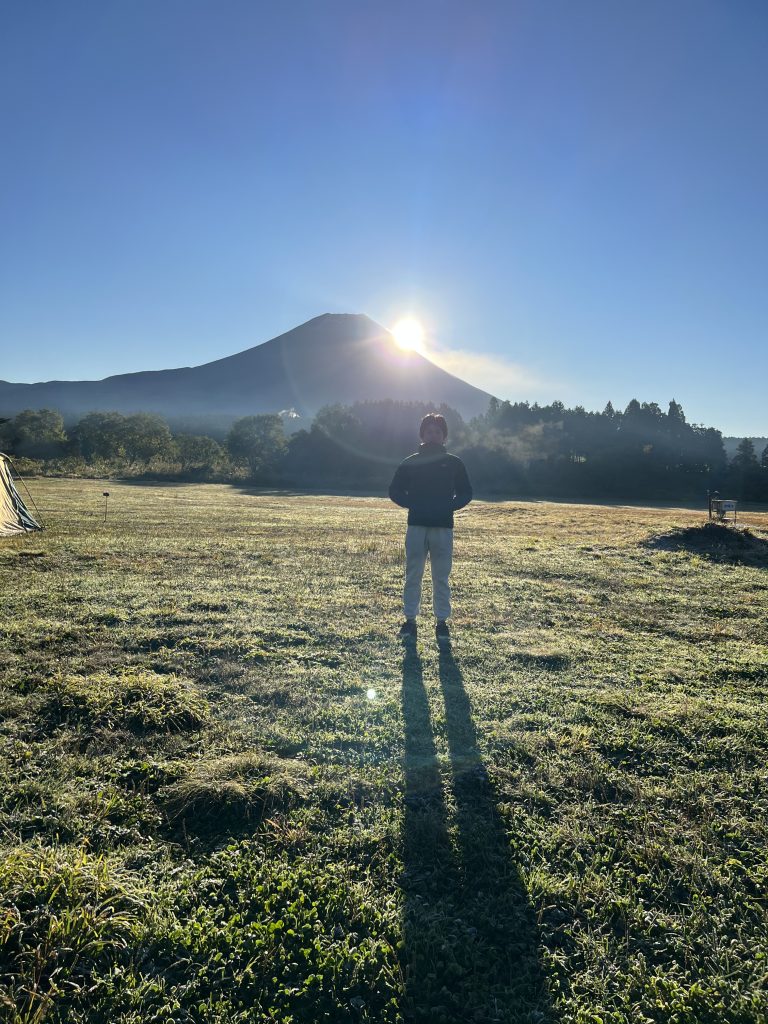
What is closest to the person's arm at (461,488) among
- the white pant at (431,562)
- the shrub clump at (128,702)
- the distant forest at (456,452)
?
the white pant at (431,562)

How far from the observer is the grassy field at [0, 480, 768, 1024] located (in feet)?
6.65

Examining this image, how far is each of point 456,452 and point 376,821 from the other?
5442 cm

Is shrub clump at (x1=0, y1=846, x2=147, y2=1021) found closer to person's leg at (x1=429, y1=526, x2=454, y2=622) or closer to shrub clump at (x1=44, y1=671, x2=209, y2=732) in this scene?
shrub clump at (x1=44, y1=671, x2=209, y2=732)

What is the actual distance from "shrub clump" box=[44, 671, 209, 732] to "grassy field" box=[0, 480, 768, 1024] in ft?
0.09

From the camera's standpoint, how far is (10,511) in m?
13.8

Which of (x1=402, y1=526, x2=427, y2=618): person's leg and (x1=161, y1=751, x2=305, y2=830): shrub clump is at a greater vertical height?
(x1=402, y1=526, x2=427, y2=618): person's leg

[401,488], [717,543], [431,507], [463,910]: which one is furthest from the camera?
[717,543]

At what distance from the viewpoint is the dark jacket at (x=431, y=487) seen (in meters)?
6.22

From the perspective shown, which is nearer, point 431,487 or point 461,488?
point 431,487

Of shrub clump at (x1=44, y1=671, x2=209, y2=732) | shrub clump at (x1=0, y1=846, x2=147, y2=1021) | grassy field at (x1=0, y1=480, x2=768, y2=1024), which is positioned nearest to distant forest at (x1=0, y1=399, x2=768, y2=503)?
grassy field at (x1=0, y1=480, x2=768, y2=1024)

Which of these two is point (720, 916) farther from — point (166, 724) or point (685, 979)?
point (166, 724)

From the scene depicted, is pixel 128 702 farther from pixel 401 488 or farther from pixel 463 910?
pixel 401 488

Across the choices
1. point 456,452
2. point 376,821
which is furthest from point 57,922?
point 456,452

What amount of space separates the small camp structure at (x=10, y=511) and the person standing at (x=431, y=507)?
38.1 feet
